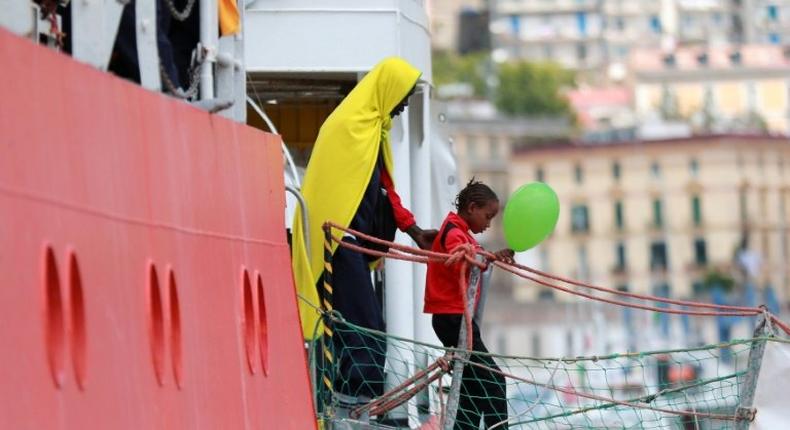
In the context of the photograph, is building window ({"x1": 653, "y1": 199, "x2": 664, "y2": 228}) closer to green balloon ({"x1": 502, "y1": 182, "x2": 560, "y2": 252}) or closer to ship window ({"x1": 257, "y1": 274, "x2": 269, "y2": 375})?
green balloon ({"x1": 502, "y1": 182, "x2": 560, "y2": 252})

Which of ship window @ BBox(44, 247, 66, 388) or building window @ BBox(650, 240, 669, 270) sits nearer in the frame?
ship window @ BBox(44, 247, 66, 388)

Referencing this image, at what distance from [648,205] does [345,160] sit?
125m

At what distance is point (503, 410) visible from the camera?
10.6m

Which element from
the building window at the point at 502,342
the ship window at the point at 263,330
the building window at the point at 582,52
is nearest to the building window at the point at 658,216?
the building window at the point at 502,342

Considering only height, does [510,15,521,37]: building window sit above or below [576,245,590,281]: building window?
above

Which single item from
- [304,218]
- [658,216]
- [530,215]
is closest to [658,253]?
[658,216]

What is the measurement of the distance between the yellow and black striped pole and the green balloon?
0.79 m

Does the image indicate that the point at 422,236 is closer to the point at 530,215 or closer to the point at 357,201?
the point at 357,201

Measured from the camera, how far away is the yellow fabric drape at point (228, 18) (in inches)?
389

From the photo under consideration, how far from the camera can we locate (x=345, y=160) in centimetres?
1075

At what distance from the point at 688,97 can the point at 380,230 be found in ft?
524

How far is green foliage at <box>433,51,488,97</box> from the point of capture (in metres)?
158

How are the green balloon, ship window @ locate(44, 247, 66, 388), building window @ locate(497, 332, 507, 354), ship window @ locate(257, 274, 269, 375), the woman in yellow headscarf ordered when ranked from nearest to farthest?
ship window @ locate(44, 247, 66, 388), ship window @ locate(257, 274, 269, 375), the green balloon, the woman in yellow headscarf, building window @ locate(497, 332, 507, 354)

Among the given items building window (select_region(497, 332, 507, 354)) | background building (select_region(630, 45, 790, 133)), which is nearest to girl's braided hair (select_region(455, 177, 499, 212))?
building window (select_region(497, 332, 507, 354))
